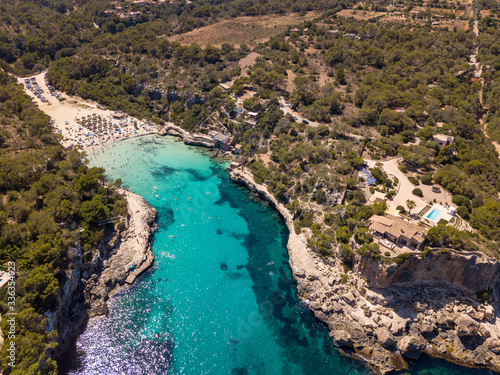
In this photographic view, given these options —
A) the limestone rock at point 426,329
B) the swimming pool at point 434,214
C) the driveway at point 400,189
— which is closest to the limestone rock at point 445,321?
the limestone rock at point 426,329

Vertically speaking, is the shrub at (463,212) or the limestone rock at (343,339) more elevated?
the shrub at (463,212)

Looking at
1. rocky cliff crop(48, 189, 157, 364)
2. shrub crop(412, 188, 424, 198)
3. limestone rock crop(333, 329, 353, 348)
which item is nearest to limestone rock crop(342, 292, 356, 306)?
limestone rock crop(333, 329, 353, 348)

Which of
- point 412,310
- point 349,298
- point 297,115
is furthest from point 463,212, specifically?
point 297,115

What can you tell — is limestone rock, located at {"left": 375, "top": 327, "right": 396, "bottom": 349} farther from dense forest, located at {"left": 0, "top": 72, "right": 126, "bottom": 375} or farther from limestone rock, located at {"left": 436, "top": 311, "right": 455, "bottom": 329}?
dense forest, located at {"left": 0, "top": 72, "right": 126, "bottom": 375}

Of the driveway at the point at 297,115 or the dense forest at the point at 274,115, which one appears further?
the driveway at the point at 297,115

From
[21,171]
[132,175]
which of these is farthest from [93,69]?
[21,171]

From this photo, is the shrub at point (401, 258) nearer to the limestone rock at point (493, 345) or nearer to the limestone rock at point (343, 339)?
the limestone rock at point (343, 339)

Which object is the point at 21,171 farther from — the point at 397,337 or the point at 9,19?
the point at 9,19
